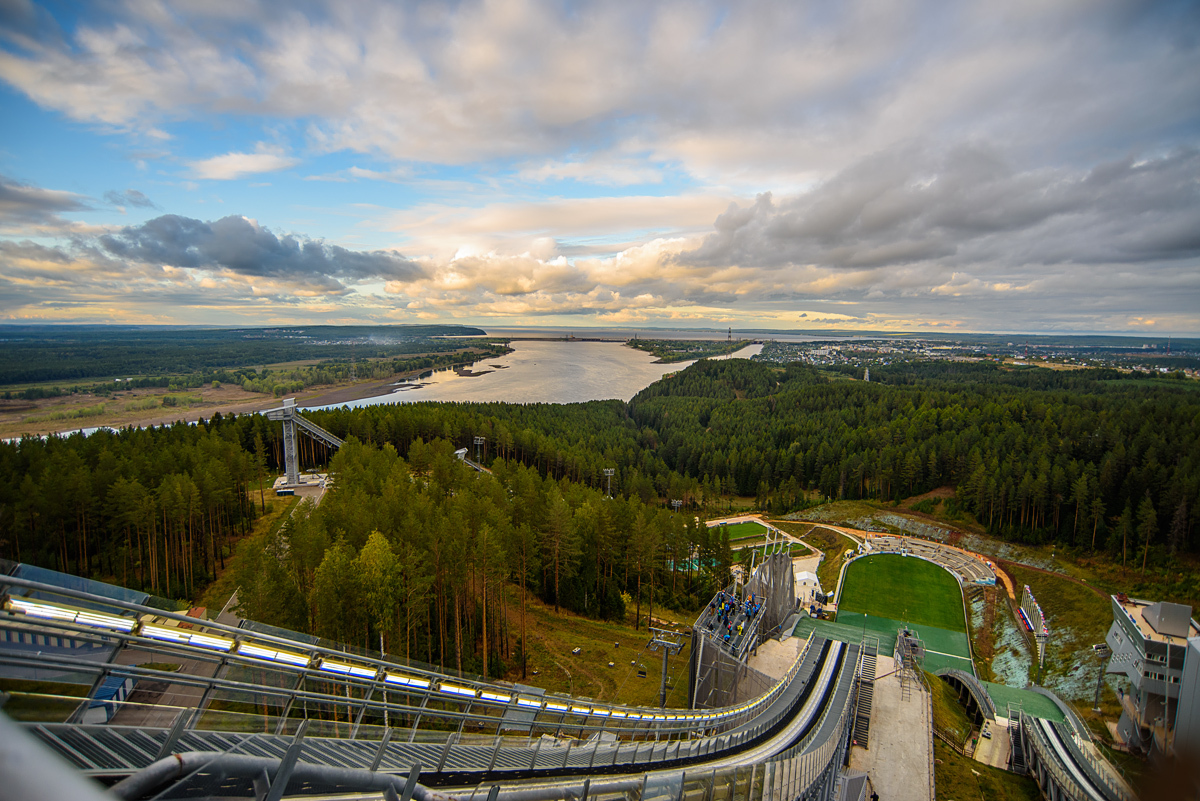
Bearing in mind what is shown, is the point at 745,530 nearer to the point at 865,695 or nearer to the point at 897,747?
the point at 865,695

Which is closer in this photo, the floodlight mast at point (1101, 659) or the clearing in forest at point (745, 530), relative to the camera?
the floodlight mast at point (1101, 659)

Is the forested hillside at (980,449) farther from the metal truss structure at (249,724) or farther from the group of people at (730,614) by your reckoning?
the metal truss structure at (249,724)

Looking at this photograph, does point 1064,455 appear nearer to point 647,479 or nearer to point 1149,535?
point 1149,535

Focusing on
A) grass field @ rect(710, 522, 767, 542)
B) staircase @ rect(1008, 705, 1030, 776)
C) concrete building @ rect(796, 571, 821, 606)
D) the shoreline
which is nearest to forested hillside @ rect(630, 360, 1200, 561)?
grass field @ rect(710, 522, 767, 542)

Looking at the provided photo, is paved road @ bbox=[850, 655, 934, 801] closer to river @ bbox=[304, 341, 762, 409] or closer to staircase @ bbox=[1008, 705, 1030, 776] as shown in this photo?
staircase @ bbox=[1008, 705, 1030, 776]

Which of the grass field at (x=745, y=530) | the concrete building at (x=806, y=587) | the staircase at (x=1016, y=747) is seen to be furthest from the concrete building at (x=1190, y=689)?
the grass field at (x=745, y=530)

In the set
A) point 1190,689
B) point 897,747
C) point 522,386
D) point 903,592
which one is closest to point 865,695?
point 897,747

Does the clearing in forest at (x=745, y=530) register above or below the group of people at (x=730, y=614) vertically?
below

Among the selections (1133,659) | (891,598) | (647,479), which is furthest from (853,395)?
(1133,659)
